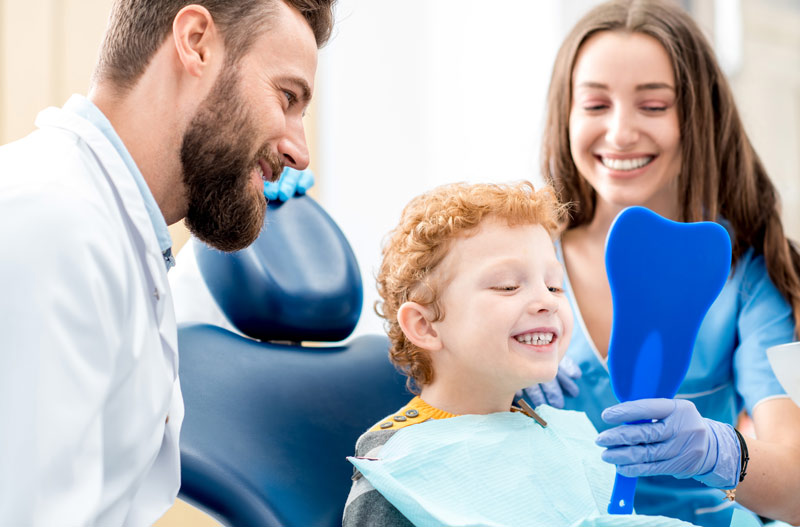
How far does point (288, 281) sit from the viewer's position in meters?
1.43

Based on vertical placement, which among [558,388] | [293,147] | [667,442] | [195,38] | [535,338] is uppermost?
[195,38]

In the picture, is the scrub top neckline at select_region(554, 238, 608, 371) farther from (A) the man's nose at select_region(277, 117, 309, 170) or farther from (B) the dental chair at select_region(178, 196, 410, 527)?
(A) the man's nose at select_region(277, 117, 309, 170)

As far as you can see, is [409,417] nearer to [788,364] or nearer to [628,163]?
[788,364]

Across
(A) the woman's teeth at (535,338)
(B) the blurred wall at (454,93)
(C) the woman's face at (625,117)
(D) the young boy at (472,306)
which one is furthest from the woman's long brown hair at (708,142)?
(B) the blurred wall at (454,93)

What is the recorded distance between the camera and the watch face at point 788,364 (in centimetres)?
107

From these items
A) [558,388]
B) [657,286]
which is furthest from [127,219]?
[558,388]

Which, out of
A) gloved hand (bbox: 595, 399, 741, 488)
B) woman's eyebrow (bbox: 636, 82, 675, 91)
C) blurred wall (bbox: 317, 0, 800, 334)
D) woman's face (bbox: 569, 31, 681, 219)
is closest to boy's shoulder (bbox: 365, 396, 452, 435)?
gloved hand (bbox: 595, 399, 741, 488)

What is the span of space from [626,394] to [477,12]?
2.62 meters

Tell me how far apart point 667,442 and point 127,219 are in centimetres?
77

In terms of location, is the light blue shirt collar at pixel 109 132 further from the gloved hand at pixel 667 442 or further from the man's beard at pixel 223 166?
the gloved hand at pixel 667 442

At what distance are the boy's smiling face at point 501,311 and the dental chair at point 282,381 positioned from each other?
0.23 m

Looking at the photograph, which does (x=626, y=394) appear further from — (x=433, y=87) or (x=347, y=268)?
(x=433, y=87)

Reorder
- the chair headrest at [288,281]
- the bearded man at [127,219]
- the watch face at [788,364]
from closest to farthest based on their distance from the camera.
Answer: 1. the bearded man at [127,219]
2. the watch face at [788,364]
3. the chair headrest at [288,281]

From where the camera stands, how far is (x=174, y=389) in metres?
1.20
